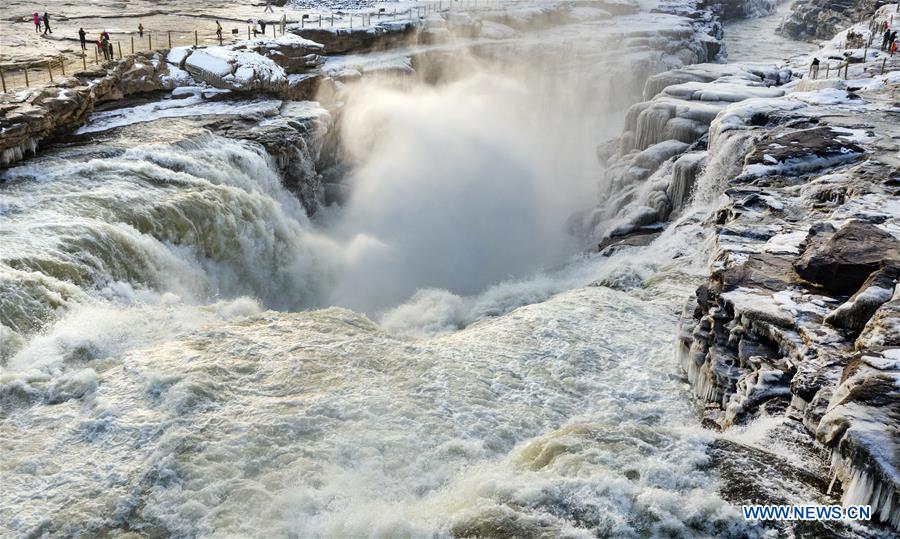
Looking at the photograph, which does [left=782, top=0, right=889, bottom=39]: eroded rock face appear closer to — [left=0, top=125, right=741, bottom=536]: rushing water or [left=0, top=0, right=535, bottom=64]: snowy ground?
[left=0, top=0, right=535, bottom=64]: snowy ground

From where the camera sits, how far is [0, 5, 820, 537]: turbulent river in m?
7.58

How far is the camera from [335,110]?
2656 centimetres

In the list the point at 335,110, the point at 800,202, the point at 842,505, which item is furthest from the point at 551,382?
the point at 335,110

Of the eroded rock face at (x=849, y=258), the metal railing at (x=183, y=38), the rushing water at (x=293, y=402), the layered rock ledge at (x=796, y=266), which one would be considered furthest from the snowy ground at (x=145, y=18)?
the eroded rock face at (x=849, y=258)

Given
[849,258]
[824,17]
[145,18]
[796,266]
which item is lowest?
[796,266]

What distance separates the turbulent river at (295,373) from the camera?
7.58 metres

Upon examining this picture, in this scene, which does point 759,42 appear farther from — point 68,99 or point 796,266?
point 68,99

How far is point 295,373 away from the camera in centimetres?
1052

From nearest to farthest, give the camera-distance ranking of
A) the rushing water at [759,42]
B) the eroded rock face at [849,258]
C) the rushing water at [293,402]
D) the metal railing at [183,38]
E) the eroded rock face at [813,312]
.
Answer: the eroded rock face at [813,312]
the rushing water at [293,402]
the eroded rock face at [849,258]
the metal railing at [183,38]
the rushing water at [759,42]

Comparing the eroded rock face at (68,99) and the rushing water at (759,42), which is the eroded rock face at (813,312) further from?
the rushing water at (759,42)

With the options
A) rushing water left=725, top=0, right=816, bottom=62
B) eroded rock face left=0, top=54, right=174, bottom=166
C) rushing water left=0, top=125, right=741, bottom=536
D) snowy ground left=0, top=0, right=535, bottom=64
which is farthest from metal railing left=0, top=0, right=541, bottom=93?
rushing water left=725, top=0, right=816, bottom=62

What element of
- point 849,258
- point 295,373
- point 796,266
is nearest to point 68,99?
point 295,373

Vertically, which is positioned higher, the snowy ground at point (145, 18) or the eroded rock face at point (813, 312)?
the snowy ground at point (145, 18)

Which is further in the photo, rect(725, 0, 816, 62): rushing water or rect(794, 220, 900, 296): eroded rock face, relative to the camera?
rect(725, 0, 816, 62): rushing water
